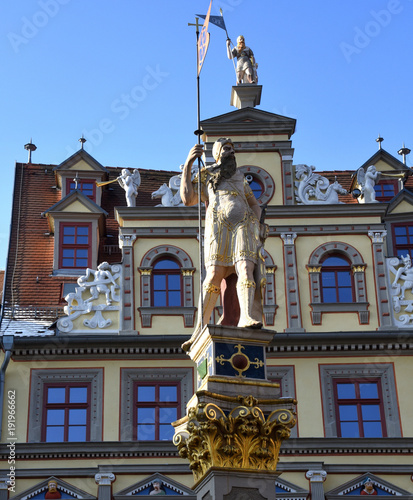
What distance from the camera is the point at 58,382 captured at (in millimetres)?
22125

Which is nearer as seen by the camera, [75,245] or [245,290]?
[245,290]

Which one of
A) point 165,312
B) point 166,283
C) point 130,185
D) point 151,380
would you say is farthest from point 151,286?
point 130,185

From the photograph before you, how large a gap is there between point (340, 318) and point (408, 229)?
401 cm

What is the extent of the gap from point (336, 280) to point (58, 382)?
21.9ft

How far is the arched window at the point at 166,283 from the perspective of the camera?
23.2m

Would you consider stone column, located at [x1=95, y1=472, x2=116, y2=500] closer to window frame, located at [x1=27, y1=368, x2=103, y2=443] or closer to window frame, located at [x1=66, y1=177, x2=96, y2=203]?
window frame, located at [x1=27, y1=368, x2=103, y2=443]

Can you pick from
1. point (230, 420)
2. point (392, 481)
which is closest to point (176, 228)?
point (392, 481)

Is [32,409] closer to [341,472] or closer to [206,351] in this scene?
[341,472]

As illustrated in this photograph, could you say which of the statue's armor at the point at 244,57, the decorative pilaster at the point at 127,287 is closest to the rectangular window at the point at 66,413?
the decorative pilaster at the point at 127,287

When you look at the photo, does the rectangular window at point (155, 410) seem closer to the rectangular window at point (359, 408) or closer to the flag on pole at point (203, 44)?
the rectangular window at point (359, 408)

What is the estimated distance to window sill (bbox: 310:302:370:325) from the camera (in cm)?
2281

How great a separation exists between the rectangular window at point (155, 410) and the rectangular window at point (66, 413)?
1083 millimetres

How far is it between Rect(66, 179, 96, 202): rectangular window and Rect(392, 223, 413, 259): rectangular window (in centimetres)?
796

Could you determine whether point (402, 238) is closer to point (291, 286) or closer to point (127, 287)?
point (291, 286)
